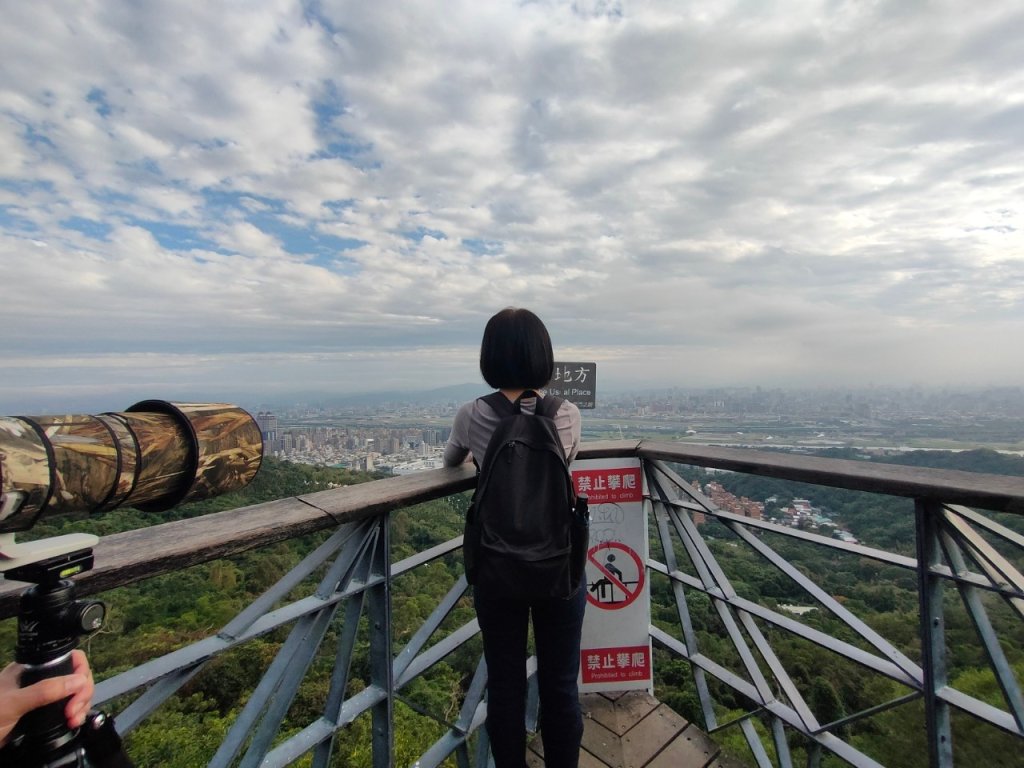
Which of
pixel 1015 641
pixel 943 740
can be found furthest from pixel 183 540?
pixel 1015 641

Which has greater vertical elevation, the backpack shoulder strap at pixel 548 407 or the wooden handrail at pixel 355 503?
the backpack shoulder strap at pixel 548 407

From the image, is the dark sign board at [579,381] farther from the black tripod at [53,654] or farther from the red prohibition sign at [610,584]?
the black tripod at [53,654]

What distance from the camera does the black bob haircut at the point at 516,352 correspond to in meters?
1.61

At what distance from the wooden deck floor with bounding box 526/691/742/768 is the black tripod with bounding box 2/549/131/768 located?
1935mm

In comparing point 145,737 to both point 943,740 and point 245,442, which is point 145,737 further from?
point 943,740

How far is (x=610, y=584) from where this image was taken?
2549 mm

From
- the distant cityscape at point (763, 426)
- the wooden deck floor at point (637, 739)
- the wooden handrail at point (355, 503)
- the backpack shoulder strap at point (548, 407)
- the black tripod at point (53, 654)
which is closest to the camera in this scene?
the black tripod at point (53, 654)

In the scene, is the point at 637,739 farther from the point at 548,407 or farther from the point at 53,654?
the point at 53,654

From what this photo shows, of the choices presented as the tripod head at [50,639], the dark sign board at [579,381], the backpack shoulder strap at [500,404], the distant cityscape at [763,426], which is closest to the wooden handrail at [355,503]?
the tripod head at [50,639]

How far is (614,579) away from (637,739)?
708 millimetres

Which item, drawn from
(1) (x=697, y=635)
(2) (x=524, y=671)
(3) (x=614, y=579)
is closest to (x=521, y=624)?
(2) (x=524, y=671)

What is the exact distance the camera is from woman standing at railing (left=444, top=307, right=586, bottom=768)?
160cm

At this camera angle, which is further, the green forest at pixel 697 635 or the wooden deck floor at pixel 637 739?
the wooden deck floor at pixel 637 739

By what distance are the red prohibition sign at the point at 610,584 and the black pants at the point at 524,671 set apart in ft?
2.76
